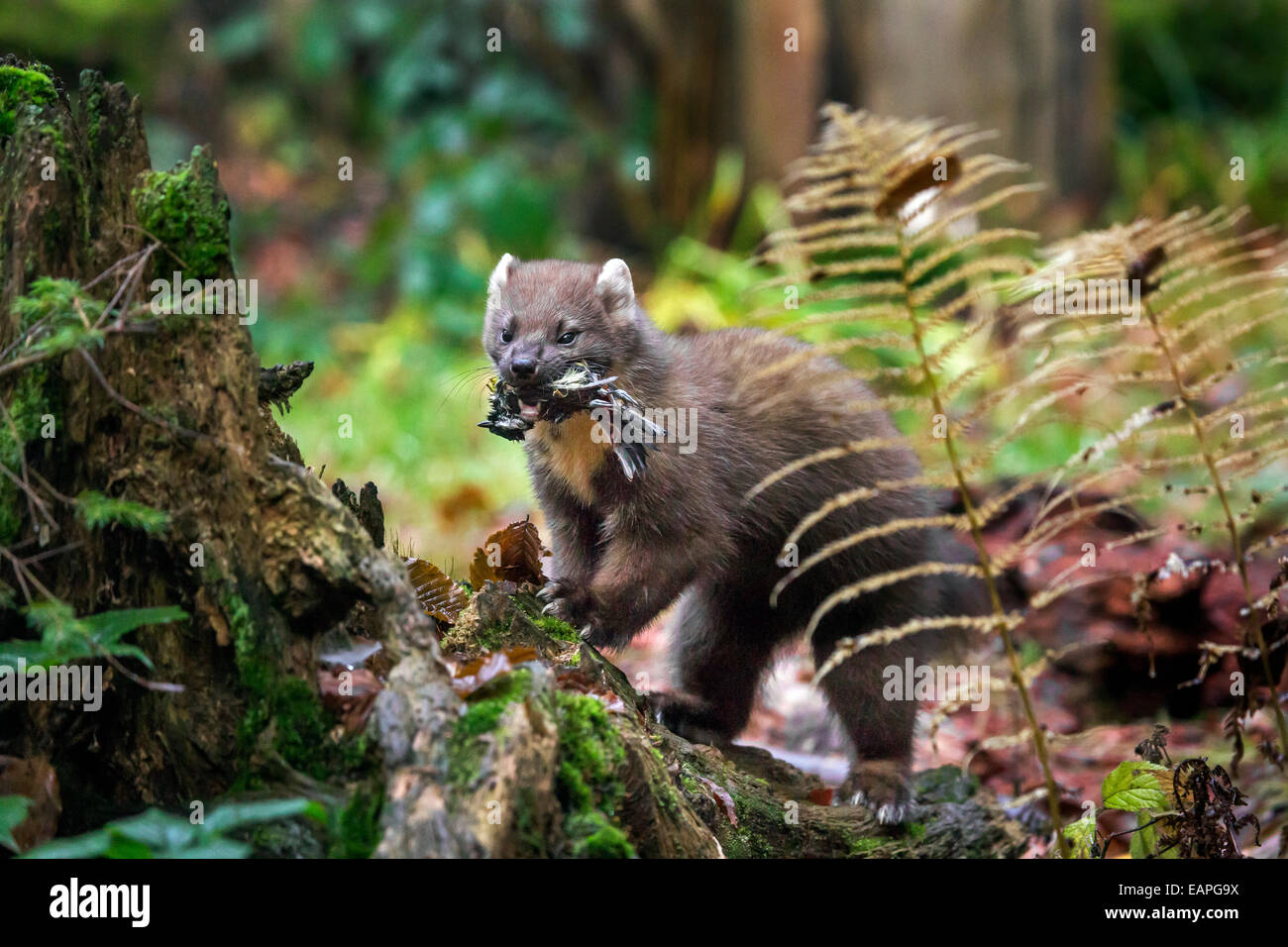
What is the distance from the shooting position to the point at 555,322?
5.22m

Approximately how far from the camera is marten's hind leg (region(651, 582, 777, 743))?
544 cm

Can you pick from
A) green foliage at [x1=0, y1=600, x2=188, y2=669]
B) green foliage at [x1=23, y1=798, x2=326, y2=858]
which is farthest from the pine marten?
green foliage at [x1=23, y1=798, x2=326, y2=858]

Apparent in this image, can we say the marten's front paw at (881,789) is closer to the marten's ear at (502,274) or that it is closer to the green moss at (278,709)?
the green moss at (278,709)

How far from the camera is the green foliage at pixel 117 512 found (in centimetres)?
292

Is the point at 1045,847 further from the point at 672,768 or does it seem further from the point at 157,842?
the point at 157,842

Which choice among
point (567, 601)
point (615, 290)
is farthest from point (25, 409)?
point (615, 290)

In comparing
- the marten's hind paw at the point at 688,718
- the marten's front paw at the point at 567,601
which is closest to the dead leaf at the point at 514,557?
the marten's front paw at the point at 567,601

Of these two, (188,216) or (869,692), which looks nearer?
(188,216)

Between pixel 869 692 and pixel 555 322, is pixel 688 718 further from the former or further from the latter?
pixel 555 322

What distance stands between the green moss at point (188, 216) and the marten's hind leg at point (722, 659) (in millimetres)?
2673

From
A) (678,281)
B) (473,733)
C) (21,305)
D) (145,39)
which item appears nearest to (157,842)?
(473,733)

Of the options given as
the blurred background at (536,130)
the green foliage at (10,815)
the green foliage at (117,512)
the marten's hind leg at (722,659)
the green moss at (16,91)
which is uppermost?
the blurred background at (536,130)

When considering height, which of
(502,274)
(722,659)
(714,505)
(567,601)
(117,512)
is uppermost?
(502,274)

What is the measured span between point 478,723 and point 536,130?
12.8 metres
